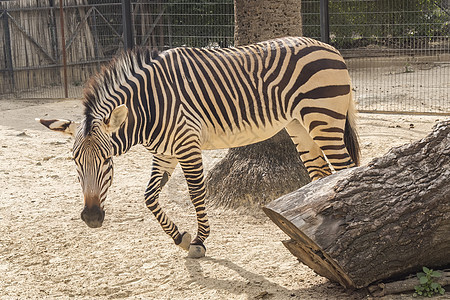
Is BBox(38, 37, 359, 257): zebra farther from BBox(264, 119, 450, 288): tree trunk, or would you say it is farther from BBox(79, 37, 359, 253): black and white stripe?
BBox(264, 119, 450, 288): tree trunk

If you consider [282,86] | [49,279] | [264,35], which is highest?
[264,35]

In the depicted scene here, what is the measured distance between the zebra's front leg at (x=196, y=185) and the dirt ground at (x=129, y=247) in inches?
4.6

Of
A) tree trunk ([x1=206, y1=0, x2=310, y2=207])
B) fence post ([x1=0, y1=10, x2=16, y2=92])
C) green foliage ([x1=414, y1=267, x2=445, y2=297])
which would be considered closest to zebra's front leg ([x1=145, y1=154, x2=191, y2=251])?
tree trunk ([x1=206, y1=0, x2=310, y2=207])

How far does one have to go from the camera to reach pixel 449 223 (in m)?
3.38

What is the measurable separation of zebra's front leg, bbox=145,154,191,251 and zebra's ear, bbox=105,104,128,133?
2.76 ft

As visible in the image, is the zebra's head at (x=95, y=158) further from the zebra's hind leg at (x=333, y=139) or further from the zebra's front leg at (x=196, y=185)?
the zebra's hind leg at (x=333, y=139)

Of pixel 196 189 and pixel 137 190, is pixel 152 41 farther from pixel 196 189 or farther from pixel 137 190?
pixel 196 189

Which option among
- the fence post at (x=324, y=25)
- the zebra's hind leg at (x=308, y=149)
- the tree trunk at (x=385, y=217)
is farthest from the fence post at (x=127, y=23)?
the tree trunk at (x=385, y=217)

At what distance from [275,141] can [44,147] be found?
4310mm

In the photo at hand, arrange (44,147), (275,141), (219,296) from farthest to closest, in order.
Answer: (44,147), (275,141), (219,296)

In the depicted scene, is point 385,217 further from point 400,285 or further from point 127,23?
point 127,23

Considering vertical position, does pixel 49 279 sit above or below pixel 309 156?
below

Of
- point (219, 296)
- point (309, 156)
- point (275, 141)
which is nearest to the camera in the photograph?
point (219, 296)

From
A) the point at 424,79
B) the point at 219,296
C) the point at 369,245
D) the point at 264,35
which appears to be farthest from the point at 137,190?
the point at 424,79
